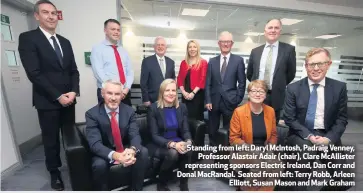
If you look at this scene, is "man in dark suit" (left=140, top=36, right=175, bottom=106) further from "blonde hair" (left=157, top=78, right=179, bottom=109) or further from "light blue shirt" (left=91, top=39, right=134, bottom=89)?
"blonde hair" (left=157, top=78, right=179, bottom=109)

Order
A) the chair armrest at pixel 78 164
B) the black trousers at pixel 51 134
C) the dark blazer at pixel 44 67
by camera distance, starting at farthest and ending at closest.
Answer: the black trousers at pixel 51 134
the dark blazer at pixel 44 67
the chair armrest at pixel 78 164

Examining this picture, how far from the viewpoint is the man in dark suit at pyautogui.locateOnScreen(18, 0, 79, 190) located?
1.61 m

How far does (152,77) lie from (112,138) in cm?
99

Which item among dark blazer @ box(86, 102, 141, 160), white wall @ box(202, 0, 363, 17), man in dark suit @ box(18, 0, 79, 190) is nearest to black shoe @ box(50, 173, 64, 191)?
man in dark suit @ box(18, 0, 79, 190)

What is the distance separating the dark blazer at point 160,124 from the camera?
5.84ft

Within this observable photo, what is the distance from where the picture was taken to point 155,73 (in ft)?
7.80

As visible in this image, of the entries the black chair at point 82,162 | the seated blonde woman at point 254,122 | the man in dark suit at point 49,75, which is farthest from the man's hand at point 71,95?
the seated blonde woman at point 254,122

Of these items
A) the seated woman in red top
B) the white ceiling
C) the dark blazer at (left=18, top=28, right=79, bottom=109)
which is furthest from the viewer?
the white ceiling

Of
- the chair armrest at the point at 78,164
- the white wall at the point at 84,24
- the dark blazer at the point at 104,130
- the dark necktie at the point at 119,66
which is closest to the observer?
the chair armrest at the point at 78,164

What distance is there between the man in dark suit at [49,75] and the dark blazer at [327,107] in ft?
6.03

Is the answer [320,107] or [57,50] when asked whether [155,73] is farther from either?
[320,107]

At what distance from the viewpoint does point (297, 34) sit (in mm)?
4242

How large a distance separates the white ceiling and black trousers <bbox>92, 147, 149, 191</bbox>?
2414 mm

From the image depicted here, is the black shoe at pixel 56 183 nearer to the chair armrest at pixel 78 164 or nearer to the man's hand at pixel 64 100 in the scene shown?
the chair armrest at pixel 78 164
